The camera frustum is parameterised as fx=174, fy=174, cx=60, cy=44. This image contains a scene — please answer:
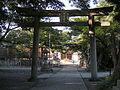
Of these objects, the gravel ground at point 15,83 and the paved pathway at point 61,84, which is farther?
the gravel ground at point 15,83

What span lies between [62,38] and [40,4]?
22.8m

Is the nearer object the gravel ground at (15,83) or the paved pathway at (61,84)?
the paved pathway at (61,84)

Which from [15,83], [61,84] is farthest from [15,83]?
[61,84]

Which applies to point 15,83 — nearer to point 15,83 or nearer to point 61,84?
point 15,83

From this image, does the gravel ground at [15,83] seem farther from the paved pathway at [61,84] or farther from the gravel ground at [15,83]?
the paved pathway at [61,84]

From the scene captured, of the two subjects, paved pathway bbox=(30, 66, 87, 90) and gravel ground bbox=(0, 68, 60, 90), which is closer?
paved pathway bbox=(30, 66, 87, 90)

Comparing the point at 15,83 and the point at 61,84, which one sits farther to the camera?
the point at 15,83

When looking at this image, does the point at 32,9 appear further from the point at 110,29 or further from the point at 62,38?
the point at 62,38

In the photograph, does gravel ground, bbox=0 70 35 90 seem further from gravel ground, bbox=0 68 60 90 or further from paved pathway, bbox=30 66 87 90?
paved pathway, bbox=30 66 87 90

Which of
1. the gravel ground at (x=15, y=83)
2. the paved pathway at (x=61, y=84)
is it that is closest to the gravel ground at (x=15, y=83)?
the gravel ground at (x=15, y=83)

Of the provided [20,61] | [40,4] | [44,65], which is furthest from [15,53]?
[40,4]

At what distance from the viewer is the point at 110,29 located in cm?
1888

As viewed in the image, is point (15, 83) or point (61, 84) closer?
point (61, 84)

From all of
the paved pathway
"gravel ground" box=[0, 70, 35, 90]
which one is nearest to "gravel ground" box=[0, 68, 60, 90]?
"gravel ground" box=[0, 70, 35, 90]
